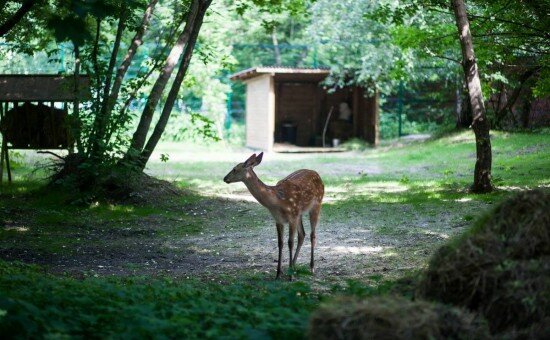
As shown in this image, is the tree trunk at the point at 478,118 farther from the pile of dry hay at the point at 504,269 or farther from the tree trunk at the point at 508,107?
the pile of dry hay at the point at 504,269

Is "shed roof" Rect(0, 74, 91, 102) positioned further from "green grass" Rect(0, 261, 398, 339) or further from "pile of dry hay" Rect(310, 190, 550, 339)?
"pile of dry hay" Rect(310, 190, 550, 339)

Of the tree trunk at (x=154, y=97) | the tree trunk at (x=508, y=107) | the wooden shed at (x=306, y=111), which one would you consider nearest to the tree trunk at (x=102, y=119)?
the tree trunk at (x=154, y=97)

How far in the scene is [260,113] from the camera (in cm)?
2902

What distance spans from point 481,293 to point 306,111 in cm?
2784

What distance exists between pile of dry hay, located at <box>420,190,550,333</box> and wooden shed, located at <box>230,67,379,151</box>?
24009 millimetres

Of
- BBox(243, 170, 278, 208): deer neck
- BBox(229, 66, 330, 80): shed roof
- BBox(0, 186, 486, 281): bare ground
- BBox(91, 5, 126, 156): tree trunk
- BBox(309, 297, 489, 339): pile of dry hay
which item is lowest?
BBox(0, 186, 486, 281): bare ground

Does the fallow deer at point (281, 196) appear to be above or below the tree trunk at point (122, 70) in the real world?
below

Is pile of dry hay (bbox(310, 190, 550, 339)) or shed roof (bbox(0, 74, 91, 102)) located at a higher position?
shed roof (bbox(0, 74, 91, 102))

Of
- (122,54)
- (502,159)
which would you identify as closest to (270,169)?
(502,159)

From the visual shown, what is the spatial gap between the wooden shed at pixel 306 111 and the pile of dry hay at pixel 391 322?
24.7 m

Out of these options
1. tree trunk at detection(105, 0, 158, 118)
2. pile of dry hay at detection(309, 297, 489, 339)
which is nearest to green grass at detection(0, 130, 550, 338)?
pile of dry hay at detection(309, 297, 489, 339)

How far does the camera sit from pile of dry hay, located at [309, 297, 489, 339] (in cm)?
372

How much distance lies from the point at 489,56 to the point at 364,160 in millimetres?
8394

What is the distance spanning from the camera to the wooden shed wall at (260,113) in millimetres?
27534
